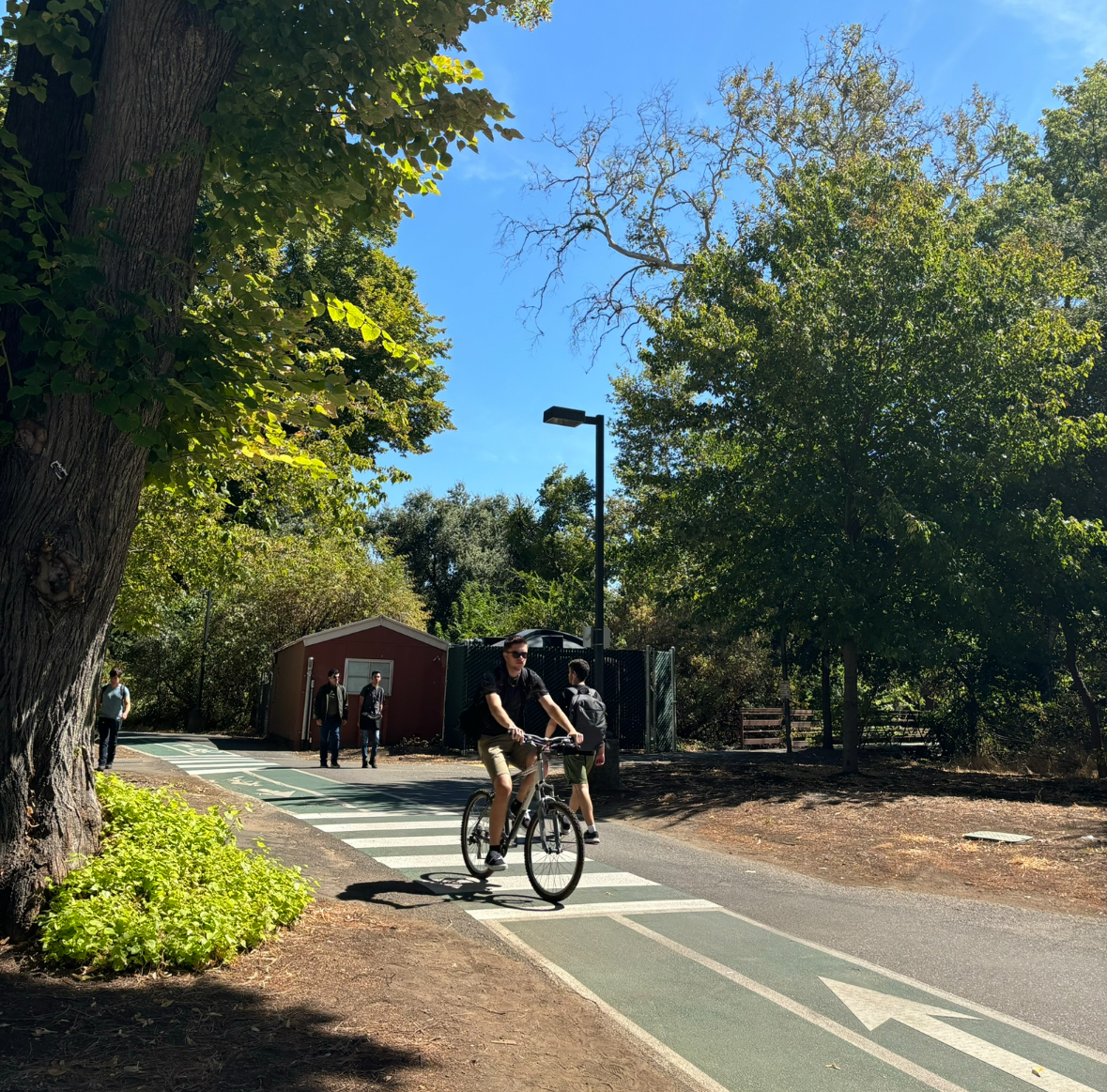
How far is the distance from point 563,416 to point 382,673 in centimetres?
1256

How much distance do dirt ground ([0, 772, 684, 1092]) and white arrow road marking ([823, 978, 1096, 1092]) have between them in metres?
1.46

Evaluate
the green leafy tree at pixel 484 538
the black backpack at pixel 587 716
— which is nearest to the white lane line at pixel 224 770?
the black backpack at pixel 587 716

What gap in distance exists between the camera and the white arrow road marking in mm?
4145

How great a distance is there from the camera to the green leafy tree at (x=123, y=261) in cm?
485

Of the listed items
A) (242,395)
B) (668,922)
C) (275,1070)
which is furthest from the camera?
(668,922)

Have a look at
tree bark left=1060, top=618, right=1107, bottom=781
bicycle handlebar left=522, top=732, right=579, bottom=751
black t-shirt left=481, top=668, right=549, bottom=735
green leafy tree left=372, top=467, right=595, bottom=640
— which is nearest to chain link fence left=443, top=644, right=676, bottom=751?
tree bark left=1060, top=618, right=1107, bottom=781

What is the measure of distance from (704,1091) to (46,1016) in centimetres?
277

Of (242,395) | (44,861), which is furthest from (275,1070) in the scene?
(242,395)

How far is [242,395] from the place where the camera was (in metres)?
5.57

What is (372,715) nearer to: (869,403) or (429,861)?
(429,861)

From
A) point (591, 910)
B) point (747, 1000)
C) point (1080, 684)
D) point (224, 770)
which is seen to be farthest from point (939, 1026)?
point (1080, 684)

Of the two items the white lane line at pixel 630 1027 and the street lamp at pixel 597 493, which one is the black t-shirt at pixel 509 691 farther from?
the street lamp at pixel 597 493

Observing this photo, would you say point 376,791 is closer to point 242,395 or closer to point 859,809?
point 859,809

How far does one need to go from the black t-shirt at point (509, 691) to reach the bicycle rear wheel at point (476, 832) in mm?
648
